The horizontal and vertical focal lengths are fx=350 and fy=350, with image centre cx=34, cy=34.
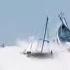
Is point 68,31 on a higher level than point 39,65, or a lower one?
higher

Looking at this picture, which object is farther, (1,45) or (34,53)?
(1,45)

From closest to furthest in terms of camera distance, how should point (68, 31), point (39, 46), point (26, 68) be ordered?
point (26, 68) → point (39, 46) → point (68, 31)

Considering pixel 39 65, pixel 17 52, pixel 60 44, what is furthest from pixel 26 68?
pixel 60 44

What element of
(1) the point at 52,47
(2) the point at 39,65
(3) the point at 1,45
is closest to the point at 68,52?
(1) the point at 52,47

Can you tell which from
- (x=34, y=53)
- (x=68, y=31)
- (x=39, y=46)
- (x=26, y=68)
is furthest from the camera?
(x=68, y=31)

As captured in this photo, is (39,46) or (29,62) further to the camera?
(39,46)

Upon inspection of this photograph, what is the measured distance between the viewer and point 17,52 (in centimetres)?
2208

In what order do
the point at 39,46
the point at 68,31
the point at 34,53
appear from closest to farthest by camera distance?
the point at 34,53
the point at 39,46
the point at 68,31

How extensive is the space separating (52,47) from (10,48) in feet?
9.04

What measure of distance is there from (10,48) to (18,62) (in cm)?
275

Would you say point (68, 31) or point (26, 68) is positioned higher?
point (68, 31)

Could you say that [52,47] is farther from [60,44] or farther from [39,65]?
[39,65]

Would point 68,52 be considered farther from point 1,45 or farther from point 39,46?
point 1,45

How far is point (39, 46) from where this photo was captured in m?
22.6
